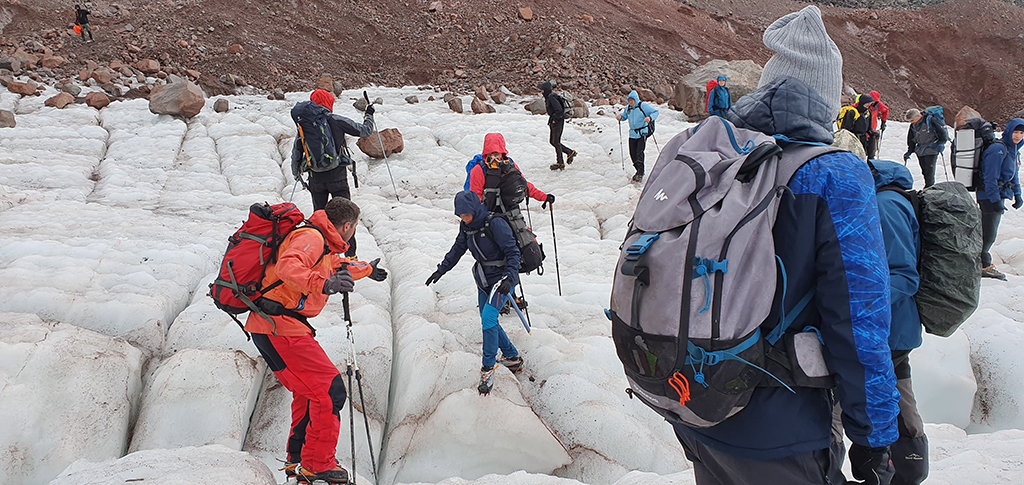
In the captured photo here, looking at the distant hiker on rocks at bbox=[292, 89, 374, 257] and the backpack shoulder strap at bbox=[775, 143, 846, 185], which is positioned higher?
the backpack shoulder strap at bbox=[775, 143, 846, 185]

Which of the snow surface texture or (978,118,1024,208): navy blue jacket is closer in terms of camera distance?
the snow surface texture

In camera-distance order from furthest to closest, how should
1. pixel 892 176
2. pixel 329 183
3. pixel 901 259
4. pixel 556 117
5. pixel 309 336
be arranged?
pixel 556 117, pixel 329 183, pixel 309 336, pixel 892 176, pixel 901 259

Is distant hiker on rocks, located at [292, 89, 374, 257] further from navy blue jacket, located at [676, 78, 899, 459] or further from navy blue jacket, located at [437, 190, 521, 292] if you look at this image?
navy blue jacket, located at [676, 78, 899, 459]

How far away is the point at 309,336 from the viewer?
4.04m

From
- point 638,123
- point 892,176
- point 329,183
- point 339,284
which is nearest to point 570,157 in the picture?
point 638,123

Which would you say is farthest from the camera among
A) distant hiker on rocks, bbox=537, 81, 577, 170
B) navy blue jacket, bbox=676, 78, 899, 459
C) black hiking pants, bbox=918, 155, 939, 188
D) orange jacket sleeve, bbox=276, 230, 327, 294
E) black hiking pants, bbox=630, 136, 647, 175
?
distant hiker on rocks, bbox=537, 81, 577, 170

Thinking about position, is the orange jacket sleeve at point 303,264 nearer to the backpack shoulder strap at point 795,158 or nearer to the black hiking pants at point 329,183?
the backpack shoulder strap at point 795,158

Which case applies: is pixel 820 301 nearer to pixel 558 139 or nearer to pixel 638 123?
pixel 638 123

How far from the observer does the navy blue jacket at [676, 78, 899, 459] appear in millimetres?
1774

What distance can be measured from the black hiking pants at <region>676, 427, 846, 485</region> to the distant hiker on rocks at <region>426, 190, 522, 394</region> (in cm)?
309

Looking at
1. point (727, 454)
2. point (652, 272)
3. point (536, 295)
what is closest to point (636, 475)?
point (727, 454)

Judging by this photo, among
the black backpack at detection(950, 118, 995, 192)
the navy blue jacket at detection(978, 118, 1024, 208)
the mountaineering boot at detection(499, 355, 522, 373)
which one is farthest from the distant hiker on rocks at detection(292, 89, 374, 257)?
the navy blue jacket at detection(978, 118, 1024, 208)

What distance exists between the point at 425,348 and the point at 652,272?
4.29 m

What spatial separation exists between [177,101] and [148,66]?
5.08 m
